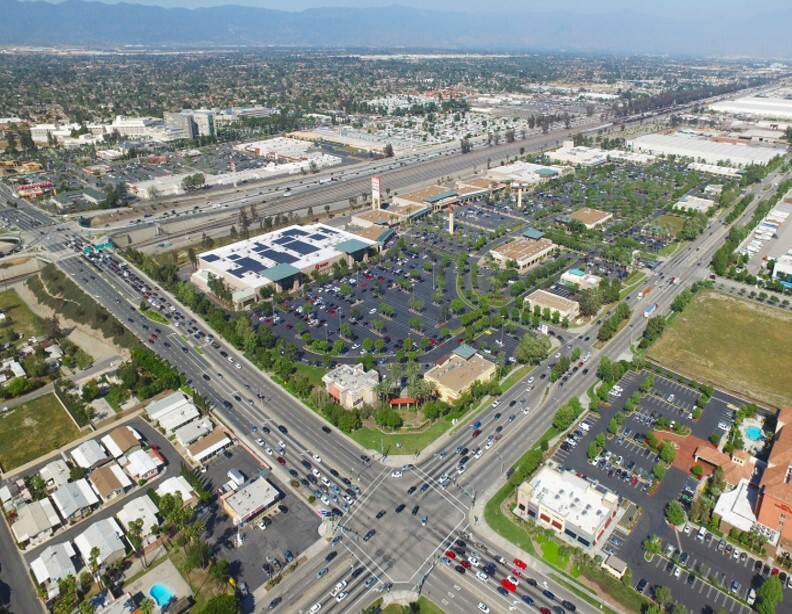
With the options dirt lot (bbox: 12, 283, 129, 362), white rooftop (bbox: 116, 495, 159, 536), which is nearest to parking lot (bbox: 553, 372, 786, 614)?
white rooftop (bbox: 116, 495, 159, 536)

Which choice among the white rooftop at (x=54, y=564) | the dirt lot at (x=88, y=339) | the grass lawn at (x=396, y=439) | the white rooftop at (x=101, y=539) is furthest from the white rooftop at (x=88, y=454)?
the grass lawn at (x=396, y=439)

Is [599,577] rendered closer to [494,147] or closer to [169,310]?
[169,310]

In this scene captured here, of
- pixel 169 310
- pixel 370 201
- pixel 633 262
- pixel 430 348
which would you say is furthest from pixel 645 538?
pixel 370 201

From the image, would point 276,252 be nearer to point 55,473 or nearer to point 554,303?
point 554,303

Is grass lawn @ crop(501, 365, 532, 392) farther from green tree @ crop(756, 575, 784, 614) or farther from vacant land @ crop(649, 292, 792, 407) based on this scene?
green tree @ crop(756, 575, 784, 614)

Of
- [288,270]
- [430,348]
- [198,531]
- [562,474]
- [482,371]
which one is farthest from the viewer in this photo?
[288,270]

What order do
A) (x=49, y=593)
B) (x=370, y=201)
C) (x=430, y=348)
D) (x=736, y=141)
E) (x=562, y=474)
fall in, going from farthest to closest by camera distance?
(x=736, y=141) → (x=370, y=201) → (x=430, y=348) → (x=562, y=474) → (x=49, y=593)
